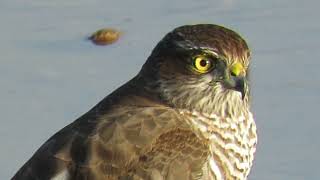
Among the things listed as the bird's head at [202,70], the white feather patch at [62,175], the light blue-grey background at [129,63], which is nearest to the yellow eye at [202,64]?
the bird's head at [202,70]

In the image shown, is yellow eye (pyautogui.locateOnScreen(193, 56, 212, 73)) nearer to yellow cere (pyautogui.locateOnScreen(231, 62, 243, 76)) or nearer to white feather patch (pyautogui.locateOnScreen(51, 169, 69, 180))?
yellow cere (pyautogui.locateOnScreen(231, 62, 243, 76))

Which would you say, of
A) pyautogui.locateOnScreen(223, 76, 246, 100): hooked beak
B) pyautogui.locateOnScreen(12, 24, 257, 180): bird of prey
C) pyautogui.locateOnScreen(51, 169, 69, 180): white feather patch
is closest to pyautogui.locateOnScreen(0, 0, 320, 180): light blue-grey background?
pyautogui.locateOnScreen(12, 24, 257, 180): bird of prey

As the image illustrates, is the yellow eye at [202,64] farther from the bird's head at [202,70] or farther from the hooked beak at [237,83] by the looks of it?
the hooked beak at [237,83]

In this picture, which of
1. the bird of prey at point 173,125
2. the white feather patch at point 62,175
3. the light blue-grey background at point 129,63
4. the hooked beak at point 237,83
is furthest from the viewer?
the light blue-grey background at point 129,63

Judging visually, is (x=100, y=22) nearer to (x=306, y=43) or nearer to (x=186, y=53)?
(x=306, y=43)

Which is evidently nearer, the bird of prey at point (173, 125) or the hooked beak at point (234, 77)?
the bird of prey at point (173, 125)

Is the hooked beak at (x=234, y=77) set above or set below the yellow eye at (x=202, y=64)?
below

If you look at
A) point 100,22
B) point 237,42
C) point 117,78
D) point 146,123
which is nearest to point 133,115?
point 146,123
